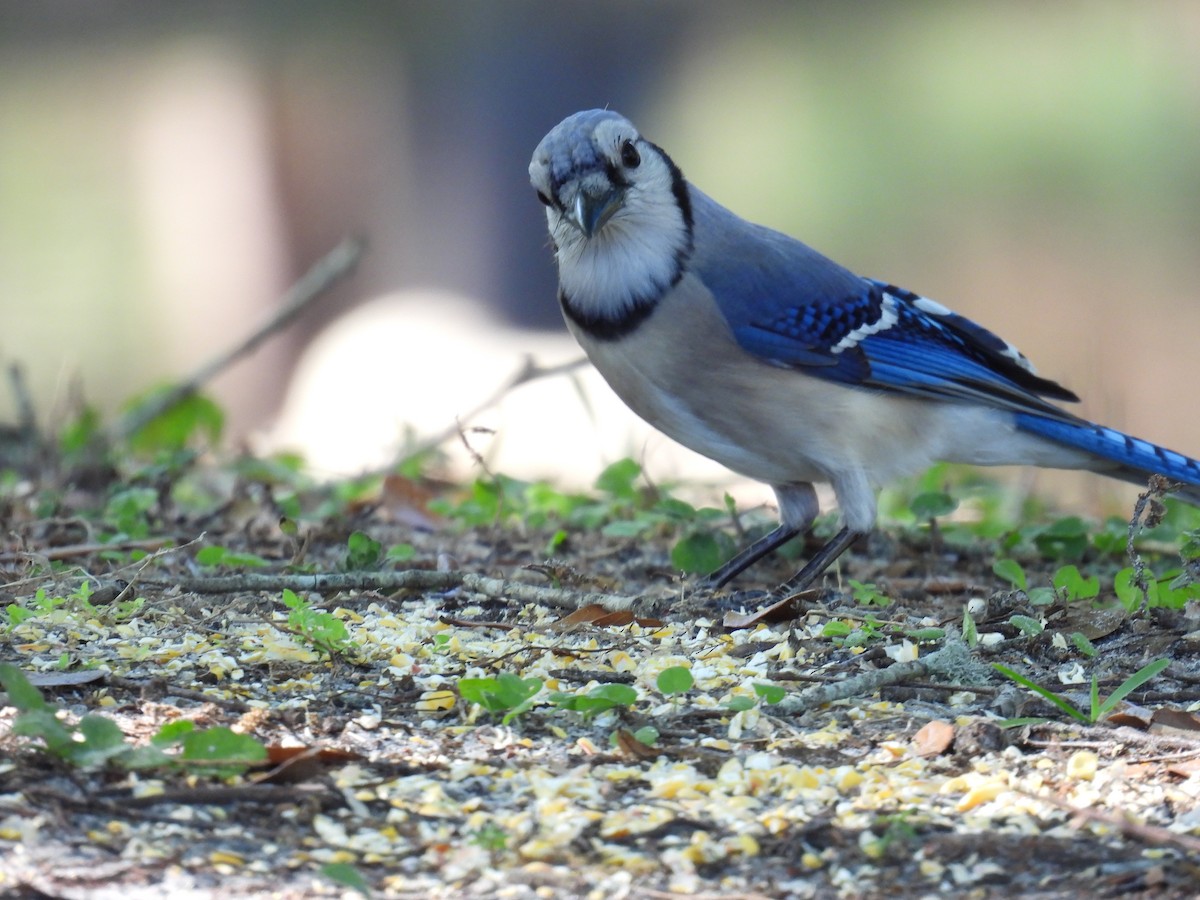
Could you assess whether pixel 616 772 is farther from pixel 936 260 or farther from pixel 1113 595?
pixel 936 260

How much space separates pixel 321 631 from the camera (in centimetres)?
237

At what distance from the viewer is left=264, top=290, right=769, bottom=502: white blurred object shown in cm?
614

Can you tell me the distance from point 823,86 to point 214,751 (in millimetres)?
7330

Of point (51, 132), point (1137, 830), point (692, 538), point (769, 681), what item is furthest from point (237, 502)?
point (51, 132)

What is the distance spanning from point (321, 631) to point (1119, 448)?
218 centimetres

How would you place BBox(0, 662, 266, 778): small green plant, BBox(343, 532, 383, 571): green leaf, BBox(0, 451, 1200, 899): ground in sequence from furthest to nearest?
BBox(343, 532, 383, 571): green leaf → BBox(0, 662, 266, 778): small green plant → BBox(0, 451, 1200, 899): ground

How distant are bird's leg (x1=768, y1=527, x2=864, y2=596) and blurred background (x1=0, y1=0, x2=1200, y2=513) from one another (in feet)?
13.0

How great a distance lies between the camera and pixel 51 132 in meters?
8.81

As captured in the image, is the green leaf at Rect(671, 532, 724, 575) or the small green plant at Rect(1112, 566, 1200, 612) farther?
the green leaf at Rect(671, 532, 724, 575)

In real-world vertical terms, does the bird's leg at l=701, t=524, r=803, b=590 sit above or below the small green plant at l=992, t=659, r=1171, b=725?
below

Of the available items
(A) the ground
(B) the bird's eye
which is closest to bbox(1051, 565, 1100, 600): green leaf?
(A) the ground

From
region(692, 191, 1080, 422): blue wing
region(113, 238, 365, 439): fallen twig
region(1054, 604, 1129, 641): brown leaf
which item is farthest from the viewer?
region(113, 238, 365, 439): fallen twig

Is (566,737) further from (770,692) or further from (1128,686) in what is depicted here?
(1128,686)

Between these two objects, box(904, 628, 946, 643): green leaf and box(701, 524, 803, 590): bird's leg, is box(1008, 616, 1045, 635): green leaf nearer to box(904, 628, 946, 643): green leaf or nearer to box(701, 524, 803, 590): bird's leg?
box(904, 628, 946, 643): green leaf
